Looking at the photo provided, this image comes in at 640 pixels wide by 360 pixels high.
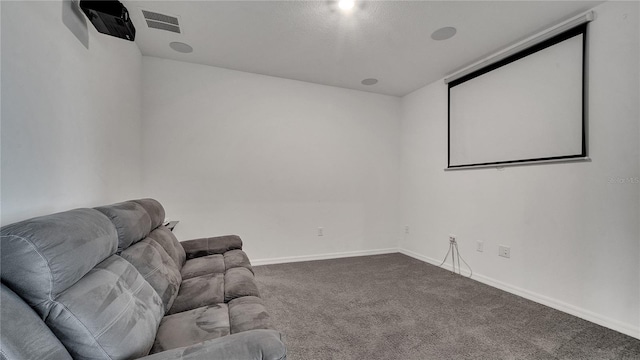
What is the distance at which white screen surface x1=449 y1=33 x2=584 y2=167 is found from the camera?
2.29 meters

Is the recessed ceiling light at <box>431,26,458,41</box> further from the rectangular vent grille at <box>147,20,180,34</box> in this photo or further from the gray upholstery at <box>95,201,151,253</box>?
the gray upholstery at <box>95,201,151,253</box>

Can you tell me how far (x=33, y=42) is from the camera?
1.23m

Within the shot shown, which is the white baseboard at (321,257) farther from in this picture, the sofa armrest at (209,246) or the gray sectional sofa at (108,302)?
the gray sectional sofa at (108,302)

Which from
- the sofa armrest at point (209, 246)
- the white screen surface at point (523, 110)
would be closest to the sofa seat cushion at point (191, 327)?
the sofa armrest at point (209, 246)

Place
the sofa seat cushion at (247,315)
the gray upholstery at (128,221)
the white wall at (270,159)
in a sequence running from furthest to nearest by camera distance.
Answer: the white wall at (270,159) < the gray upholstery at (128,221) < the sofa seat cushion at (247,315)

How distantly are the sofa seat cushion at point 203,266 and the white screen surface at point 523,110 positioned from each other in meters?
2.94

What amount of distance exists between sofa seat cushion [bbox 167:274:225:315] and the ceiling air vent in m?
2.24

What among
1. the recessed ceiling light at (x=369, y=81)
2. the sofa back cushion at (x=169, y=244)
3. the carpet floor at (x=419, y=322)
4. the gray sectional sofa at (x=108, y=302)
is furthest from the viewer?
the recessed ceiling light at (x=369, y=81)

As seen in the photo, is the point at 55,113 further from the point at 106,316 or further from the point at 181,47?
the point at 181,47

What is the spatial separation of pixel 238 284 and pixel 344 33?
2367 millimetres

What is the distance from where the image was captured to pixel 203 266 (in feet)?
6.58

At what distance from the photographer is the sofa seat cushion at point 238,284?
1541mm

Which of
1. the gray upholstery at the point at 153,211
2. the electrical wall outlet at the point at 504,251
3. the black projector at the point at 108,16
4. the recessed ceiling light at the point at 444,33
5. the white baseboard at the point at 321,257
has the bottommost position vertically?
the white baseboard at the point at 321,257

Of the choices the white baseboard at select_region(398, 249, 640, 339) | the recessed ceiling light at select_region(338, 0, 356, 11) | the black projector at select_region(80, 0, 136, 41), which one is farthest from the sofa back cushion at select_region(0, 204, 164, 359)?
the white baseboard at select_region(398, 249, 640, 339)
